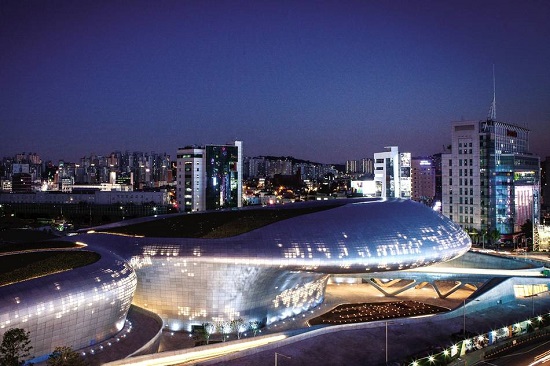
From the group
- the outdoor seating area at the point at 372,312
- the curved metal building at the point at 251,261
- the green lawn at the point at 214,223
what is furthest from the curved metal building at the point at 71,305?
the outdoor seating area at the point at 372,312

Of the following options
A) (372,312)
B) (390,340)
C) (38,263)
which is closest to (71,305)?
(38,263)

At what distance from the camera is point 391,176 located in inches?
4673

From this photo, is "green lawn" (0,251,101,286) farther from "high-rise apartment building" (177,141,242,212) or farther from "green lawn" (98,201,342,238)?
"high-rise apartment building" (177,141,242,212)

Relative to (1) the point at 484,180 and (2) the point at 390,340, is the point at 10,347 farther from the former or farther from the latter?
(1) the point at 484,180

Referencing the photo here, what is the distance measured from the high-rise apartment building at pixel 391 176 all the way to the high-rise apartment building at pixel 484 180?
38.1 feet

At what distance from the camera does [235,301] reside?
144 ft

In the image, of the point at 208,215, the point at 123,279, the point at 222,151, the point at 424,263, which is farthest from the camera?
the point at 222,151

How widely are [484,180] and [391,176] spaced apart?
2180 centimetres

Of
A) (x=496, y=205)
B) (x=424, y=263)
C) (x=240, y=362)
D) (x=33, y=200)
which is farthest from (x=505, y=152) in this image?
(x=33, y=200)

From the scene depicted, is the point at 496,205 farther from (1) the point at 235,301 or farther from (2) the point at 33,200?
(2) the point at 33,200

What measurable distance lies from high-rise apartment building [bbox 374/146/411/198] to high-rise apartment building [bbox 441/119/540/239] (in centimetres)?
1161

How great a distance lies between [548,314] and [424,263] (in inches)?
473

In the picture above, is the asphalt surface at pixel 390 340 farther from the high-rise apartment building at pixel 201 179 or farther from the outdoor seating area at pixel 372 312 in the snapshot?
the high-rise apartment building at pixel 201 179

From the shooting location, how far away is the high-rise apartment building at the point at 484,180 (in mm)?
104375
